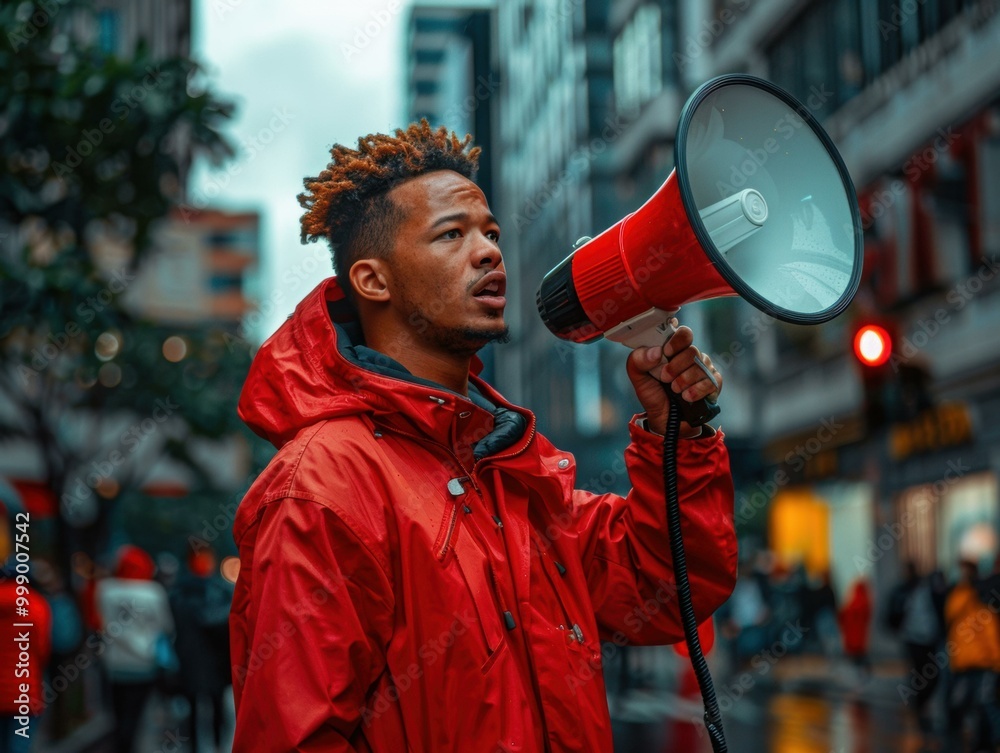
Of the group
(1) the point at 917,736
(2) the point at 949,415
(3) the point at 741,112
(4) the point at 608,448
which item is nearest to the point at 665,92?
(4) the point at 608,448

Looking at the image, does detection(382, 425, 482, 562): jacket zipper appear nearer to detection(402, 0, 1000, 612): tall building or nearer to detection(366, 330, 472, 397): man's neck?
detection(366, 330, 472, 397): man's neck

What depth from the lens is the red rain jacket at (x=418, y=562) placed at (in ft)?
7.07

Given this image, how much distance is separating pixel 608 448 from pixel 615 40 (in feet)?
43.7

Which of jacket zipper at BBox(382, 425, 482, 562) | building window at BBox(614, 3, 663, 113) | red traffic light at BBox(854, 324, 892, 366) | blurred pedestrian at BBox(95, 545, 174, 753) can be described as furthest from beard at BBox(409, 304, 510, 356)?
building window at BBox(614, 3, 663, 113)

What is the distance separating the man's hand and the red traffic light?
6.38 m

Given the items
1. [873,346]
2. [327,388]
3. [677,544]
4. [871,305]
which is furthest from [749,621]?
[327,388]

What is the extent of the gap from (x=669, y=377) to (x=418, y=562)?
63 centimetres

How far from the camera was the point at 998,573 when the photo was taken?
9867 millimetres

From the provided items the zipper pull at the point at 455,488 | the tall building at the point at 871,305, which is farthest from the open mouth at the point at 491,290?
the tall building at the point at 871,305

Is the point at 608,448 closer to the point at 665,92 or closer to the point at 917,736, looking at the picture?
the point at 665,92

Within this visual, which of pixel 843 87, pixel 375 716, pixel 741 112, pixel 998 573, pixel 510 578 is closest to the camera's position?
pixel 375 716

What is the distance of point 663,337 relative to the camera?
2.57 metres

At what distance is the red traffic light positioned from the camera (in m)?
8.69

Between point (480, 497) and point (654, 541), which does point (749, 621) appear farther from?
point (480, 497)
